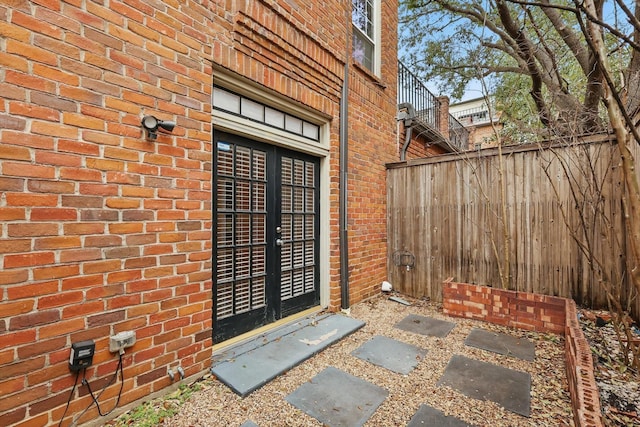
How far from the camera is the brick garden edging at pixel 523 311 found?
217cm

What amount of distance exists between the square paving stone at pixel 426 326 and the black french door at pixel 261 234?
1091mm

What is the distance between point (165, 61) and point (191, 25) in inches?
15.1

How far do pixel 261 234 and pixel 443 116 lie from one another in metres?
7.18

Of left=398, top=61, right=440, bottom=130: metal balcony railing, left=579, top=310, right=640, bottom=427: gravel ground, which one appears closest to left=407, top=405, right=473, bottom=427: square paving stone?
left=579, top=310, right=640, bottom=427: gravel ground

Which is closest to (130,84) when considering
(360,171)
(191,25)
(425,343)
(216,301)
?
(191,25)

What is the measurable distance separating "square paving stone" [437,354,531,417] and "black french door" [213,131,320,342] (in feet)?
5.50

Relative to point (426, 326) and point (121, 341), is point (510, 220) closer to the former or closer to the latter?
point (426, 326)

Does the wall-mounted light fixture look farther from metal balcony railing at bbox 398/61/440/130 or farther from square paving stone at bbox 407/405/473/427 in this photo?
metal balcony railing at bbox 398/61/440/130

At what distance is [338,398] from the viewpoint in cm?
197

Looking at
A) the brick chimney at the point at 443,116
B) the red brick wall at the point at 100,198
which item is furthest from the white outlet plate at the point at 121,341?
the brick chimney at the point at 443,116

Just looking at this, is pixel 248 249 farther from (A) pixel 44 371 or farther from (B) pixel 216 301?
(A) pixel 44 371

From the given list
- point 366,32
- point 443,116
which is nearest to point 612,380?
point 366,32

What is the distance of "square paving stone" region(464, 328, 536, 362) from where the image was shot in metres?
2.56

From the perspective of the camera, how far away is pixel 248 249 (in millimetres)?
2754
